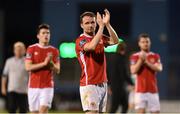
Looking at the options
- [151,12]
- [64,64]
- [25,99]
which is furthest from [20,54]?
[151,12]

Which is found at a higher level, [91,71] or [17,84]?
[91,71]

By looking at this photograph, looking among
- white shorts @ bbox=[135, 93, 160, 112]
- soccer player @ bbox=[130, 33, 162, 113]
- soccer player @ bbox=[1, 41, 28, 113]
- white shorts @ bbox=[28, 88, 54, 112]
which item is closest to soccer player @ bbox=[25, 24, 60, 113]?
white shorts @ bbox=[28, 88, 54, 112]

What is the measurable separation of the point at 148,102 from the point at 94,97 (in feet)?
12.3

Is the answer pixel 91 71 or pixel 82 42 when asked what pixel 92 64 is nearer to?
pixel 91 71

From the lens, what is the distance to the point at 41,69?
1139 centimetres

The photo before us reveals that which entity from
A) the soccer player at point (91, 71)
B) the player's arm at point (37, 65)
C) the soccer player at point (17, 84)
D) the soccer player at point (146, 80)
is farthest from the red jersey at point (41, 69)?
the soccer player at point (91, 71)

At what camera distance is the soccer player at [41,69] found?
11.3 metres

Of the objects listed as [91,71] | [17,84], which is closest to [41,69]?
[17,84]

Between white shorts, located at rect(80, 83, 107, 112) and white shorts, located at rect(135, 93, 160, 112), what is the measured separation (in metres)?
3.54

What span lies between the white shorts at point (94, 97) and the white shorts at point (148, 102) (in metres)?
3.54

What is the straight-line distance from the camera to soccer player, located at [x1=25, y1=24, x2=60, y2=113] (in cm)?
1126

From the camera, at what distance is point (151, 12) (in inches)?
997

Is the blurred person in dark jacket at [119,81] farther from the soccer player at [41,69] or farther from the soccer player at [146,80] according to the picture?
the soccer player at [41,69]

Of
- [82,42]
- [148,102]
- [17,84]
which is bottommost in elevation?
[148,102]
